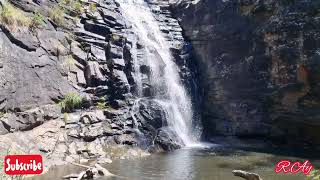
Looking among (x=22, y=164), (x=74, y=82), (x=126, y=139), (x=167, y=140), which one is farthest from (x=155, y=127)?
(x=22, y=164)

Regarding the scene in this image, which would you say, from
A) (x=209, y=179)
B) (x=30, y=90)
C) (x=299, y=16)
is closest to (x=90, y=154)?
(x=30, y=90)

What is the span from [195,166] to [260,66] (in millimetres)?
8603

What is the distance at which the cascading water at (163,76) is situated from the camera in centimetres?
2152

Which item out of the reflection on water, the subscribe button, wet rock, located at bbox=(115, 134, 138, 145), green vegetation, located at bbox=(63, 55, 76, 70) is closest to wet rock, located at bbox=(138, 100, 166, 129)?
wet rock, located at bbox=(115, 134, 138, 145)

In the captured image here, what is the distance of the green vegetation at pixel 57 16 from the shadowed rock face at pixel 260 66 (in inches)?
315

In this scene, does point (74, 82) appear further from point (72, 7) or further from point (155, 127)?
point (72, 7)

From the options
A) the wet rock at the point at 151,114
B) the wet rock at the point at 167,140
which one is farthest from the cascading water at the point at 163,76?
the wet rock at the point at 167,140

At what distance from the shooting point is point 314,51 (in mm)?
19000

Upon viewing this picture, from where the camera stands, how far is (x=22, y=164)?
5.08 meters

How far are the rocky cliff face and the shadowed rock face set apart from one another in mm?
1884

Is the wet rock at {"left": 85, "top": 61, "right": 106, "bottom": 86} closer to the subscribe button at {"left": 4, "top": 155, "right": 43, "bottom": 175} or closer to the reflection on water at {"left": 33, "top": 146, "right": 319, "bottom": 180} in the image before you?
the reflection on water at {"left": 33, "top": 146, "right": 319, "bottom": 180}

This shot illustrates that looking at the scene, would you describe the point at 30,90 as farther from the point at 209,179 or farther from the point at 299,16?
the point at 299,16

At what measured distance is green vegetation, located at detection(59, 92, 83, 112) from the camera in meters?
18.2

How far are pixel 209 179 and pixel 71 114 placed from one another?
8281 mm
